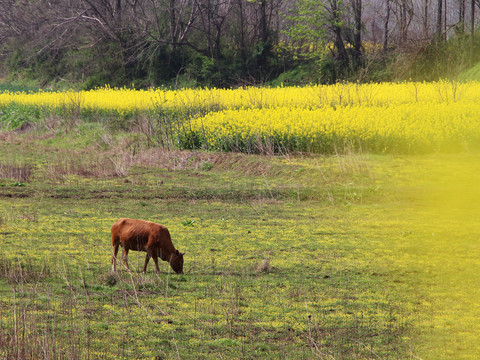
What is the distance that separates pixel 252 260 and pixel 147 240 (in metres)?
1.69

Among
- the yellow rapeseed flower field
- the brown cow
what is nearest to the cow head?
→ the brown cow

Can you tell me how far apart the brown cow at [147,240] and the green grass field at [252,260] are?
0.68 ft

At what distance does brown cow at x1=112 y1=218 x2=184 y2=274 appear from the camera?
21.8ft

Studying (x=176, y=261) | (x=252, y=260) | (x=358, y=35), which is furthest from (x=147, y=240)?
(x=358, y=35)

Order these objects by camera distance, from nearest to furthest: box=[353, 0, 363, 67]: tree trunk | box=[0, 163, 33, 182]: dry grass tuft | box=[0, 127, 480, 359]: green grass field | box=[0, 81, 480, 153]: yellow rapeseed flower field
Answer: box=[0, 127, 480, 359]: green grass field, box=[0, 163, 33, 182]: dry grass tuft, box=[0, 81, 480, 153]: yellow rapeseed flower field, box=[353, 0, 363, 67]: tree trunk

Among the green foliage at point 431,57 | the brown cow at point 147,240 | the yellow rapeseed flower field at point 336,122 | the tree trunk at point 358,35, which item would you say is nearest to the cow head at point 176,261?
the brown cow at point 147,240

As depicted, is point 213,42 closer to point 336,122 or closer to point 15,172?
point 336,122

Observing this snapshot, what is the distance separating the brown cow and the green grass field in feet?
0.68

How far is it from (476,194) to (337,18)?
2579 cm

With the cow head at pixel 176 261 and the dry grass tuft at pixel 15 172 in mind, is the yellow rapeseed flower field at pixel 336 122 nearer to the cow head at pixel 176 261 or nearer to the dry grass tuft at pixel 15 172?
the dry grass tuft at pixel 15 172

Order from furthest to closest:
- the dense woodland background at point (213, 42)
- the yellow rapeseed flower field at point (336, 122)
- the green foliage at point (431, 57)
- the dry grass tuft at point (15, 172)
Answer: the dense woodland background at point (213, 42) → the green foliage at point (431, 57) → the yellow rapeseed flower field at point (336, 122) → the dry grass tuft at point (15, 172)

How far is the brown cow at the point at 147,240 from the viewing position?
6.65 m

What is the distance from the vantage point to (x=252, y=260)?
7832mm

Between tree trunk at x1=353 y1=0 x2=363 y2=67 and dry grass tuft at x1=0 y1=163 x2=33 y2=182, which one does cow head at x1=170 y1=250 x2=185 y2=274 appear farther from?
tree trunk at x1=353 y1=0 x2=363 y2=67
